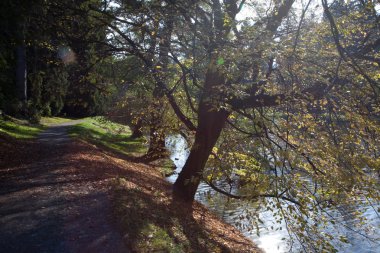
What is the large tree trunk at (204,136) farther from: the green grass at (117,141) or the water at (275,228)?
the green grass at (117,141)

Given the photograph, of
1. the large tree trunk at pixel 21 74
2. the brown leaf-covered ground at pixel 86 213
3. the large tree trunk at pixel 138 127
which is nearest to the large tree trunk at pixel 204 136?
the brown leaf-covered ground at pixel 86 213

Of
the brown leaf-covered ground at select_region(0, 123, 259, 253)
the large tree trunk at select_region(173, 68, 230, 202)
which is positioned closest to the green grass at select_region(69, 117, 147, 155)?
the brown leaf-covered ground at select_region(0, 123, 259, 253)

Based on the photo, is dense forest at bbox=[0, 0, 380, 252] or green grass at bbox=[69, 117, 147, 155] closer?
dense forest at bbox=[0, 0, 380, 252]

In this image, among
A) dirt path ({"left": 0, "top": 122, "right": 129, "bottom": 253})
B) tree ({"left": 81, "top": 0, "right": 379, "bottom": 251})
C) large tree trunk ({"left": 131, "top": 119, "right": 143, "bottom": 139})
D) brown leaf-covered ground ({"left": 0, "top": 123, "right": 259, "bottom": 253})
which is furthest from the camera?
large tree trunk ({"left": 131, "top": 119, "right": 143, "bottom": 139})

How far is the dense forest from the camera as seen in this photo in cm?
771

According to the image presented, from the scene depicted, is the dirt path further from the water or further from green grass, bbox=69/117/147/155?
green grass, bbox=69/117/147/155

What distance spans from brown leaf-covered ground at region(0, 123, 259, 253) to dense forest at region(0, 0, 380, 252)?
Result: 4.18 feet

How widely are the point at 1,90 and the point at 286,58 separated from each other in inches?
929

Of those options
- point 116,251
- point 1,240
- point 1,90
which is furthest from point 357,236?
point 1,90

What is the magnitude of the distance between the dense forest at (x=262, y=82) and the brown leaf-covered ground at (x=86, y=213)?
1274 mm

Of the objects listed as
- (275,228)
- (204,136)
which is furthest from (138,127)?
(275,228)

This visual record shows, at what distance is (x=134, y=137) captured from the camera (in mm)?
29750

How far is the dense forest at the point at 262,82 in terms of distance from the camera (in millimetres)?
7715

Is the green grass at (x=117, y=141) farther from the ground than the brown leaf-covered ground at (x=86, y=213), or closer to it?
closer to it
